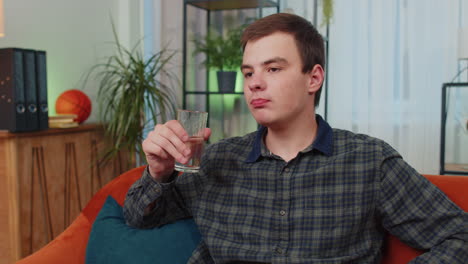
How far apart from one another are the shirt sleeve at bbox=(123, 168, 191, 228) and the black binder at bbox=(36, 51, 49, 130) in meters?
1.31

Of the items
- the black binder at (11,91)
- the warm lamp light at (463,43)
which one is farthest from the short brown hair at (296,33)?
the warm lamp light at (463,43)

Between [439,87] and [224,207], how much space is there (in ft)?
8.54

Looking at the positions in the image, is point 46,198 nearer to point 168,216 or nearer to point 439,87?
point 168,216

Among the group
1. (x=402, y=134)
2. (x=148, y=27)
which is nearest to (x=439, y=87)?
(x=402, y=134)

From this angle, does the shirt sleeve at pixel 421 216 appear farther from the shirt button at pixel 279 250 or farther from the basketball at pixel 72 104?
the basketball at pixel 72 104

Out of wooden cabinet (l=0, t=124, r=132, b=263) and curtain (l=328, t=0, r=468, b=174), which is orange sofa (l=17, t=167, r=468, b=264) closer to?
wooden cabinet (l=0, t=124, r=132, b=263)

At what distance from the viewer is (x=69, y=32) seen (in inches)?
130

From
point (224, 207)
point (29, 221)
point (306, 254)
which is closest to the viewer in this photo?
point (306, 254)

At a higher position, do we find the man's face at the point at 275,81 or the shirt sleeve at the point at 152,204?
the man's face at the point at 275,81

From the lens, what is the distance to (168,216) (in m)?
1.55

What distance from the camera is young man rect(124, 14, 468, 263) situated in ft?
4.30

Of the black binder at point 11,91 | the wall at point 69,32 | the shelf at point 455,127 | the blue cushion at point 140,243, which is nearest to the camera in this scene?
the blue cushion at point 140,243

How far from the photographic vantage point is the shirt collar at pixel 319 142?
1.44m

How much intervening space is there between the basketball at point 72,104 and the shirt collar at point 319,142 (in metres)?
1.72
